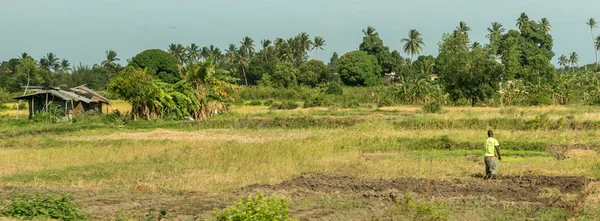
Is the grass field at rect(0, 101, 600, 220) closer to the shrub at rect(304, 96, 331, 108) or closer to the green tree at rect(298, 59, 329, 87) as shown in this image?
the shrub at rect(304, 96, 331, 108)

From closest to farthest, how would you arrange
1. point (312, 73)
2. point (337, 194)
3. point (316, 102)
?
point (337, 194), point (316, 102), point (312, 73)

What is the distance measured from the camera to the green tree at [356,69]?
76.2m

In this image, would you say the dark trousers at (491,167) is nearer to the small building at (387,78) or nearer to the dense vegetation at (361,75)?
the dense vegetation at (361,75)

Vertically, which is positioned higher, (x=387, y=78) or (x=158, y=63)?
(x=158, y=63)

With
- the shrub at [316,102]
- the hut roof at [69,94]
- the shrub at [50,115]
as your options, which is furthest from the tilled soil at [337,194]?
the shrub at [316,102]

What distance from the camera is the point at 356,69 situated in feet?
249

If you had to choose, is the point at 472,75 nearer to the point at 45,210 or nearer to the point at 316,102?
the point at 316,102

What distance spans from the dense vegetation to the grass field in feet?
32.7

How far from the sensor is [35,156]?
19.1 metres

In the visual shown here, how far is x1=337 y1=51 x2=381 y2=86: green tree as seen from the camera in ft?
250

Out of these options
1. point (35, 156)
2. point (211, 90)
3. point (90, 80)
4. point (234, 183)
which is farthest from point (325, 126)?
point (90, 80)

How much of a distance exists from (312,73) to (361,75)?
6.05 m

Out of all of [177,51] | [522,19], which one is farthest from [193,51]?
[522,19]

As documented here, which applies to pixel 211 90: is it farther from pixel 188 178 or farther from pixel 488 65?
pixel 188 178
